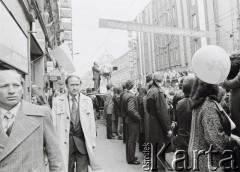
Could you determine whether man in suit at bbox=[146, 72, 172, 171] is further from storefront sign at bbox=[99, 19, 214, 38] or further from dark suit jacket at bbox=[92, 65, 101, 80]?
storefront sign at bbox=[99, 19, 214, 38]

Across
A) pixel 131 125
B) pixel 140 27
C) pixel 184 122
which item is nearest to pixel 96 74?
pixel 140 27

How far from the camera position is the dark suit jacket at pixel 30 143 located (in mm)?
2361

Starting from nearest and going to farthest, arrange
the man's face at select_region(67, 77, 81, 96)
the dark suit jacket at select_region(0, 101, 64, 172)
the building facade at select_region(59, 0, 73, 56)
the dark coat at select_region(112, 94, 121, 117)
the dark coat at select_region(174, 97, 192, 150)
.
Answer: the dark suit jacket at select_region(0, 101, 64, 172) < the dark coat at select_region(174, 97, 192, 150) < the man's face at select_region(67, 77, 81, 96) < the dark coat at select_region(112, 94, 121, 117) < the building facade at select_region(59, 0, 73, 56)

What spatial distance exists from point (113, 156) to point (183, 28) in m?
14.3

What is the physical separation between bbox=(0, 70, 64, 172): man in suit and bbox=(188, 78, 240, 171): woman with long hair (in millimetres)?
1411

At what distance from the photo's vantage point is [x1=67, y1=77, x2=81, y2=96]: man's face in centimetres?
489

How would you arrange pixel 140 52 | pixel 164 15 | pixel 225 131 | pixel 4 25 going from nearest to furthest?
pixel 225 131, pixel 4 25, pixel 164 15, pixel 140 52

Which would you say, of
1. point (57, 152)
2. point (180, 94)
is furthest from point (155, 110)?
point (57, 152)

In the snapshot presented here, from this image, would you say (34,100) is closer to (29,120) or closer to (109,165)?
(109,165)

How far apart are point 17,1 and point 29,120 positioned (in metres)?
6.86

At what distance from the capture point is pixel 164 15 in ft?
147

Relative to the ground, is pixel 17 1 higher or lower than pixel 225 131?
higher

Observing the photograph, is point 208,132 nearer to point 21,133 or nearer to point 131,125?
point 21,133

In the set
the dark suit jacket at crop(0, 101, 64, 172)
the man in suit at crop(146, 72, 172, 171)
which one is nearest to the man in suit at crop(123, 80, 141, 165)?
the man in suit at crop(146, 72, 172, 171)
